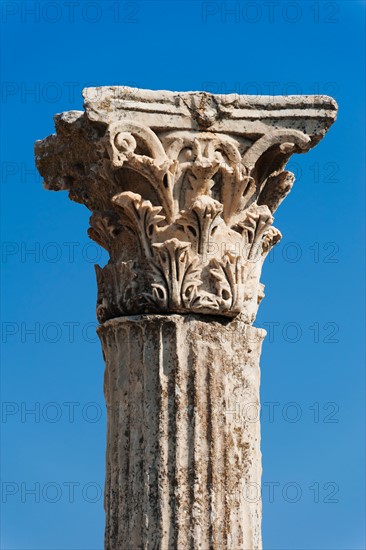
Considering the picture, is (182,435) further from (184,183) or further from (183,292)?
(184,183)

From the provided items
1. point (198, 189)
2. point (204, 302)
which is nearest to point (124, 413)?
point (204, 302)

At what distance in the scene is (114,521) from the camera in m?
10.9

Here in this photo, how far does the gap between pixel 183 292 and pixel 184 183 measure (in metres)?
1.01

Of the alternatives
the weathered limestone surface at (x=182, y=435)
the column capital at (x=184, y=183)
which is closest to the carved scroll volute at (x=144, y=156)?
the column capital at (x=184, y=183)

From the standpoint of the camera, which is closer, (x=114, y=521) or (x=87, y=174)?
(x=114, y=521)

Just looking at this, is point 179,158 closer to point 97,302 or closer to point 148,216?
point 148,216

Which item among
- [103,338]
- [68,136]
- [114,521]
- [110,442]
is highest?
[68,136]

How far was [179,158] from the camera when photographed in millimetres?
11352

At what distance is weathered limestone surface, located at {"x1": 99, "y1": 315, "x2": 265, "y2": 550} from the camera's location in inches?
417

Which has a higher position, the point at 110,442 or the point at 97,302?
the point at 97,302

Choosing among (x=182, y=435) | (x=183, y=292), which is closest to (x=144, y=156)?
(x=183, y=292)

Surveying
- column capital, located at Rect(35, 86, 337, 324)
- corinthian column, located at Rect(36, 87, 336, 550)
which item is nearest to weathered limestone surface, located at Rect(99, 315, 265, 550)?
corinthian column, located at Rect(36, 87, 336, 550)

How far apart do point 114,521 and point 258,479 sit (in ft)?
4.33

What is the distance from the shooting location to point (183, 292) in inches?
436
